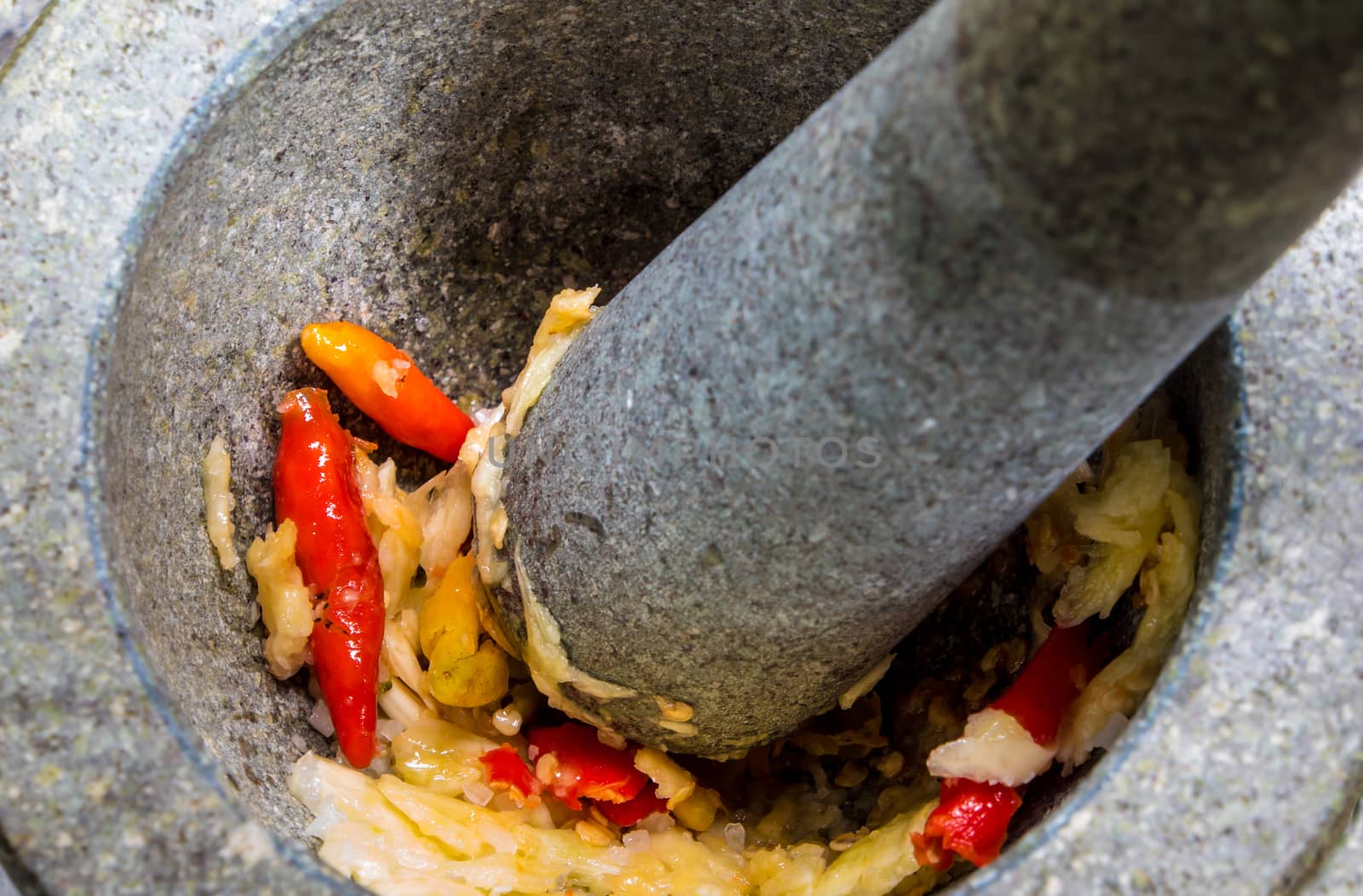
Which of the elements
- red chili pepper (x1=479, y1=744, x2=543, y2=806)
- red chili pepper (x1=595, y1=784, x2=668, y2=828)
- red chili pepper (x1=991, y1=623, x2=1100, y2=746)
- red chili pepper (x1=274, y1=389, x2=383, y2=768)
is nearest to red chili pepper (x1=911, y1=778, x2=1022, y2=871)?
red chili pepper (x1=991, y1=623, x2=1100, y2=746)

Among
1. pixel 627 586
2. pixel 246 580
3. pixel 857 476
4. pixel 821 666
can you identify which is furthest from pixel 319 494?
pixel 857 476

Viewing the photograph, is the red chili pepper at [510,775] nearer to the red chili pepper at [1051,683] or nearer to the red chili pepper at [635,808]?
the red chili pepper at [635,808]

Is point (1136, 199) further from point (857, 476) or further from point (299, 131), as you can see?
point (299, 131)

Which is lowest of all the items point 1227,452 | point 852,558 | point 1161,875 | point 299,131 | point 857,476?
point 1161,875

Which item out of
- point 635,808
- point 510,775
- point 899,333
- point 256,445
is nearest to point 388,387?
point 256,445

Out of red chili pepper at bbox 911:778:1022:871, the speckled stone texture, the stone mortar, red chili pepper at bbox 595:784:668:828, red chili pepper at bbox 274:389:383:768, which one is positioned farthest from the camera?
red chili pepper at bbox 595:784:668:828

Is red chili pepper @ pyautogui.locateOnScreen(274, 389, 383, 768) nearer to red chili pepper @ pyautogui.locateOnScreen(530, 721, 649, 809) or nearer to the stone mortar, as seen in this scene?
the stone mortar
